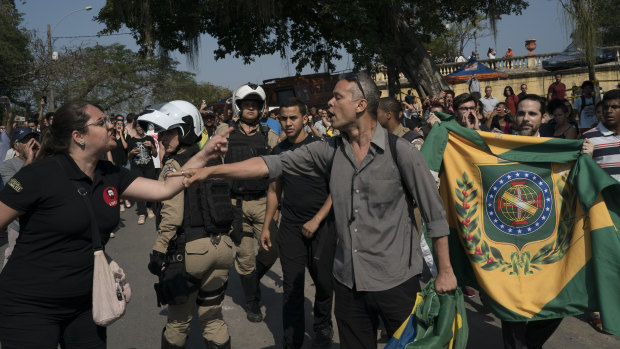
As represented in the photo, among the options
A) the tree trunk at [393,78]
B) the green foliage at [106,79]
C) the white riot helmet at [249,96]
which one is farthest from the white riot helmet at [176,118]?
the green foliage at [106,79]

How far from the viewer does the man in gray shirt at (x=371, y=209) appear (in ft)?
9.37

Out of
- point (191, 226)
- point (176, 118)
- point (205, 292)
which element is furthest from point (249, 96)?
point (205, 292)

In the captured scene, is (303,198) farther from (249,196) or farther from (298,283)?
(249,196)

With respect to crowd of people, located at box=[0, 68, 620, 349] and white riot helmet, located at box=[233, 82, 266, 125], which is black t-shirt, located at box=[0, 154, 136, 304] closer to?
crowd of people, located at box=[0, 68, 620, 349]

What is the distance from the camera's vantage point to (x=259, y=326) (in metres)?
5.34

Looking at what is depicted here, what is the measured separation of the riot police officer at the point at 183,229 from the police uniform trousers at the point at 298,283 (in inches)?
31.9

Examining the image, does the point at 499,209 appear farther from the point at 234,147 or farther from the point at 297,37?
the point at 297,37

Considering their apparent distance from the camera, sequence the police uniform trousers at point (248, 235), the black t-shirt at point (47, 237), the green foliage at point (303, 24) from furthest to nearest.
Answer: the green foliage at point (303, 24) < the police uniform trousers at point (248, 235) < the black t-shirt at point (47, 237)

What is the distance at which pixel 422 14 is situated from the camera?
19219 millimetres

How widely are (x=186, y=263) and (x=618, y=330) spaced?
2.91 m

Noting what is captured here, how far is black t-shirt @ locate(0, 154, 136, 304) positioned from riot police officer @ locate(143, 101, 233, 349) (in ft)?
2.61

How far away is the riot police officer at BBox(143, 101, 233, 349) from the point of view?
362cm

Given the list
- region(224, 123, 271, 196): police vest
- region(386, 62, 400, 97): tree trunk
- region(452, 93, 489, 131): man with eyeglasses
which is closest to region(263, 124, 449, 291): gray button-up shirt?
region(452, 93, 489, 131): man with eyeglasses

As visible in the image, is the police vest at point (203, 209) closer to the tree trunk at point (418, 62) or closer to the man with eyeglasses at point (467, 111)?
the man with eyeglasses at point (467, 111)
